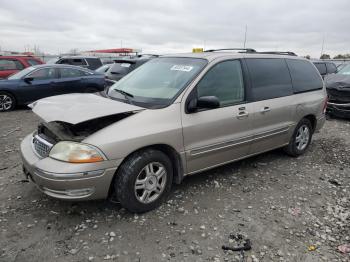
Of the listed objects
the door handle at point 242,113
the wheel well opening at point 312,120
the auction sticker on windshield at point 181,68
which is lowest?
the wheel well opening at point 312,120

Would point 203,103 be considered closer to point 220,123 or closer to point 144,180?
point 220,123

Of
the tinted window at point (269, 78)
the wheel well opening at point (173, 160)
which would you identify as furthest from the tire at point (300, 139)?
the wheel well opening at point (173, 160)

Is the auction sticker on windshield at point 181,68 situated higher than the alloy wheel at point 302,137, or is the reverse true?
the auction sticker on windshield at point 181,68

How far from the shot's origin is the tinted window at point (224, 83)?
3.96m

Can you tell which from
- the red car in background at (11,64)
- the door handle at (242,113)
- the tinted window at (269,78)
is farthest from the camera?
the red car in background at (11,64)

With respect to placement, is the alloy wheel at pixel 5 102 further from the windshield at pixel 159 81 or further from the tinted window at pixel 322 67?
the tinted window at pixel 322 67

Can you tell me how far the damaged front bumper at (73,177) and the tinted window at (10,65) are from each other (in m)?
9.86

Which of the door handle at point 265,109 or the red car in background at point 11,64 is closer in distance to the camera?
the door handle at point 265,109

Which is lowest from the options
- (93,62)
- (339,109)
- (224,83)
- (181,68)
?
(339,109)

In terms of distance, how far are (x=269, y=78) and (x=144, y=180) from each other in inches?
100

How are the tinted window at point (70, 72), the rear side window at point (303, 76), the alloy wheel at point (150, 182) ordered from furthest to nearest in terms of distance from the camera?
the tinted window at point (70, 72) → the rear side window at point (303, 76) → the alloy wheel at point (150, 182)

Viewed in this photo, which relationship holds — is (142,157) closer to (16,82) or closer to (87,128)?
(87,128)

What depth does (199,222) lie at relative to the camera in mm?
3463

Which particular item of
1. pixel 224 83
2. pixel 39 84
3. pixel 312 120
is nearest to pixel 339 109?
pixel 312 120
